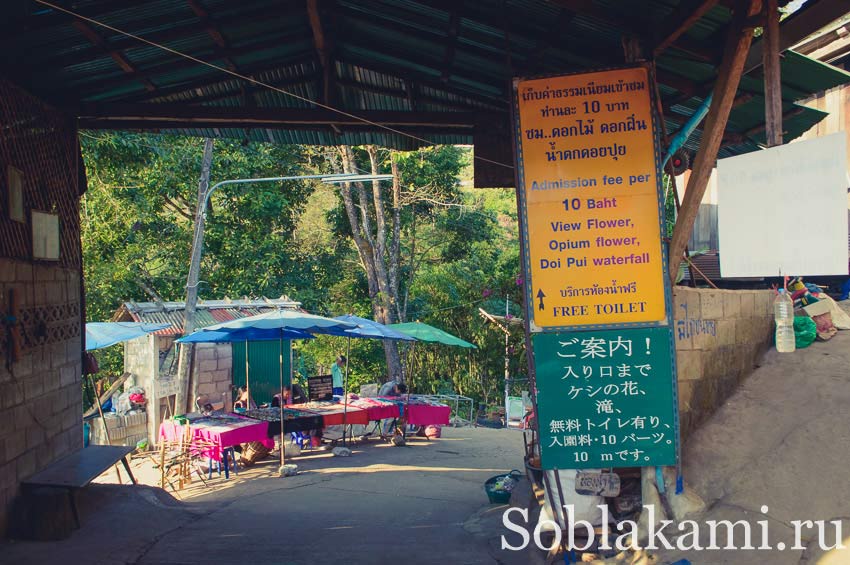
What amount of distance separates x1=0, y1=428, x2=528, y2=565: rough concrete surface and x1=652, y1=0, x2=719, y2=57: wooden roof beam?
4.55 m

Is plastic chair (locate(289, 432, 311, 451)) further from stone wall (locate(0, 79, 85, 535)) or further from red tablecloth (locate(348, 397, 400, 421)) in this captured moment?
stone wall (locate(0, 79, 85, 535))

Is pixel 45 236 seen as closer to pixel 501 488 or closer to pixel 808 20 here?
pixel 501 488

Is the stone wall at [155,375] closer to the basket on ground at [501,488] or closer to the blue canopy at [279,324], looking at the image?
the blue canopy at [279,324]

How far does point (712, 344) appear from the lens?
6711 millimetres

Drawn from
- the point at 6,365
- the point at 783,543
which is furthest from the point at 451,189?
the point at 783,543

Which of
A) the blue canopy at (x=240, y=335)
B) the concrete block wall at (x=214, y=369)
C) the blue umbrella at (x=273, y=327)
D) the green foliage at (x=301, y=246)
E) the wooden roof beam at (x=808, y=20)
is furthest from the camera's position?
the green foliage at (x=301, y=246)

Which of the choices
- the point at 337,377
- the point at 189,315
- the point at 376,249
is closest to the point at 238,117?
the point at 189,315

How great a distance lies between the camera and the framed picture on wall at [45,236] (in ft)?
26.4

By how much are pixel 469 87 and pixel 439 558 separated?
5.66 meters

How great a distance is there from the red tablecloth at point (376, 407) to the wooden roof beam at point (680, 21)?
9.32 meters

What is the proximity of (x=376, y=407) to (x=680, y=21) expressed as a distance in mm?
9936

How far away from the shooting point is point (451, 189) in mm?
24422

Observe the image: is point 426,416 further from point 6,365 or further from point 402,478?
point 6,365

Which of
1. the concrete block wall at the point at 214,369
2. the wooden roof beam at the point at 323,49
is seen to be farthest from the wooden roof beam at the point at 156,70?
the concrete block wall at the point at 214,369
